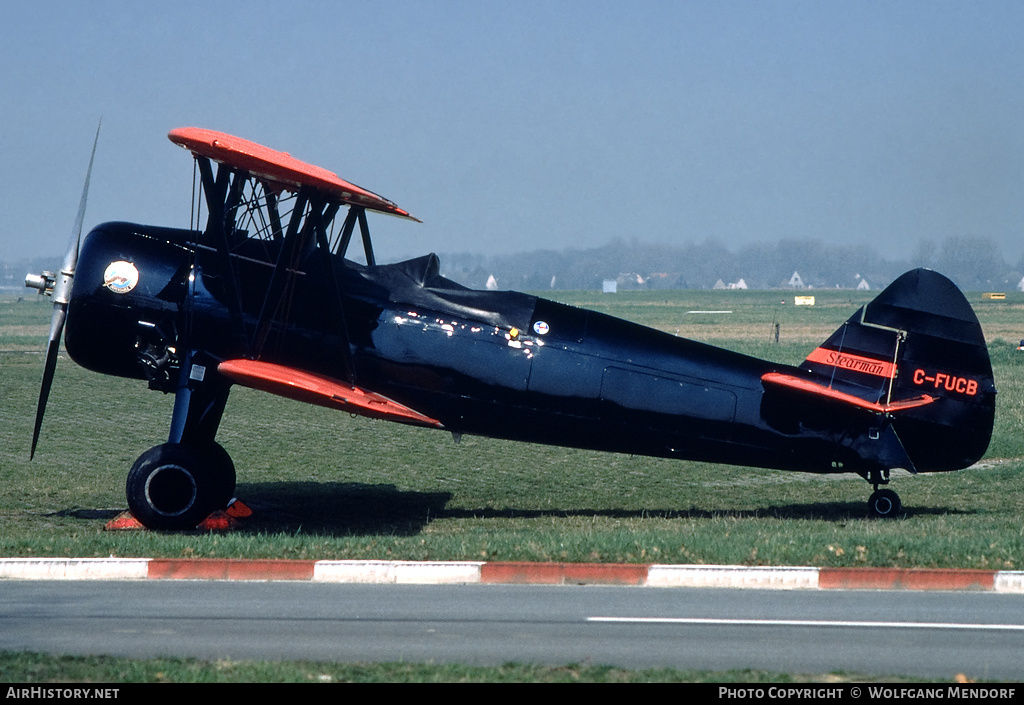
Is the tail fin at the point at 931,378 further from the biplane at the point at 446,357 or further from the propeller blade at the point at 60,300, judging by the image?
the propeller blade at the point at 60,300

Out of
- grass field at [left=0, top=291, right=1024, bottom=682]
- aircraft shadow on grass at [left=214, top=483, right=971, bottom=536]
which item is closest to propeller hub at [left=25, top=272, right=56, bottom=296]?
grass field at [left=0, top=291, right=1024, bottom=682]

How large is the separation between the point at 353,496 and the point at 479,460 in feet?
11.3

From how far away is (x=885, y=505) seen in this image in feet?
41.3

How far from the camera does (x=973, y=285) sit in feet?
655

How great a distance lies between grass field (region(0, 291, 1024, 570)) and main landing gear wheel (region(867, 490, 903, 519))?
Result: 23cm

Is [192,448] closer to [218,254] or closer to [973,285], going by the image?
[218,254]

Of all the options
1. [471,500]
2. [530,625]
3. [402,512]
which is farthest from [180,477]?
[530,625]

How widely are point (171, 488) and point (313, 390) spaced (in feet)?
6.95

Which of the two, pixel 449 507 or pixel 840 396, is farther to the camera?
pixel 449 507

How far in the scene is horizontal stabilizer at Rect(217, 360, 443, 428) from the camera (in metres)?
10.7

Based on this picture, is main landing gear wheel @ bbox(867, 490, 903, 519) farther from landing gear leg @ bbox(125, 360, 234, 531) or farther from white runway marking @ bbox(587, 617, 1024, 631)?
landing gear leg @ bbox(125, 360, 234, 531)

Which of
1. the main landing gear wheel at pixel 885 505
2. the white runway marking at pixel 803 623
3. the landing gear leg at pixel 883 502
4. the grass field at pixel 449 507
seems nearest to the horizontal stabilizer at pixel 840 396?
the landing gear leg at pixel 883 502

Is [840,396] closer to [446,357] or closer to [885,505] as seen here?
[885,505]
